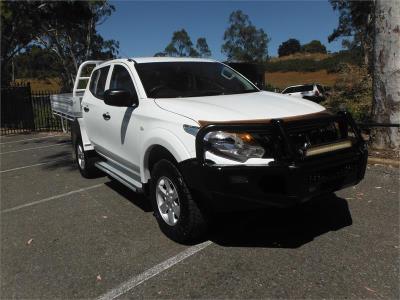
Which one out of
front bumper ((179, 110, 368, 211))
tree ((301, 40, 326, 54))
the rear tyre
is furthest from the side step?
tree ((301, 40, 326, 54))

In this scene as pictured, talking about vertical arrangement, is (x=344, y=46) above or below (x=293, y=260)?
above

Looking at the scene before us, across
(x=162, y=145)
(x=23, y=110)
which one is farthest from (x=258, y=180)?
(x=23, y=110)

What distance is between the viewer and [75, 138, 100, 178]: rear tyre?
22.6 ft

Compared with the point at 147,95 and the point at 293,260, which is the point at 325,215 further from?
the point at 147,95

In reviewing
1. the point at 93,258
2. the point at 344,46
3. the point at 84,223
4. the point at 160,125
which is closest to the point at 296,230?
the point at 160,125

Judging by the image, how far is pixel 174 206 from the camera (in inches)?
164

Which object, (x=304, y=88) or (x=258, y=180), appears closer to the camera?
(x=258, y=180)

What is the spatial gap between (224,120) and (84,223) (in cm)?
230

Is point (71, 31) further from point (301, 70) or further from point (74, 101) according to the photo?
point (301, 70)

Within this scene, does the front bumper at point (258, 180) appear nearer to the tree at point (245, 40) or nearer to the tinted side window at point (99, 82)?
the tinted side window at point (99, 82)

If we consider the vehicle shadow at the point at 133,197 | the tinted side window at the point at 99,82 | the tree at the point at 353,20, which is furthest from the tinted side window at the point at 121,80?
the tree at the point at 353,20

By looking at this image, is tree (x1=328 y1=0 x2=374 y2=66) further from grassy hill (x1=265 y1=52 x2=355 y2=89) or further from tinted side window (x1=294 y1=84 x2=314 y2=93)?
grassy hill (x1=265 y1=52 x2=355 y2=89)

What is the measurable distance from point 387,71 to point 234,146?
4.80 meters

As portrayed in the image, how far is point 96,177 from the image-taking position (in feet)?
23.8
